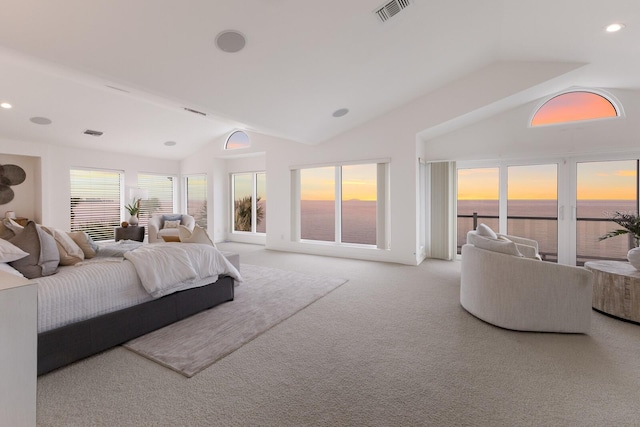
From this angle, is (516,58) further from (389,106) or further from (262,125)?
(262,125)

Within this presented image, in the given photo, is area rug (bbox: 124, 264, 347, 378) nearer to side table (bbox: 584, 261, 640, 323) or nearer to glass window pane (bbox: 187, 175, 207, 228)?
side table (bbox: 584, 261, 640, 323)

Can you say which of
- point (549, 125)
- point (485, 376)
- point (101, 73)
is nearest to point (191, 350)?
point (485, 376)

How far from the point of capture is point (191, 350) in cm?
229

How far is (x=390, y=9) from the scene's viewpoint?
3.02 metres

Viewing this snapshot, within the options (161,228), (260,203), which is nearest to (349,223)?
(260,203)

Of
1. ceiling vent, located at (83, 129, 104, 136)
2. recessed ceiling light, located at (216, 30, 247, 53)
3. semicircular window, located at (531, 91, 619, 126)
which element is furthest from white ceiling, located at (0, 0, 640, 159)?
ceiling vent, located at (83, 129, 104, 136)

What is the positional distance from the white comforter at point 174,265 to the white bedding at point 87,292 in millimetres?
58

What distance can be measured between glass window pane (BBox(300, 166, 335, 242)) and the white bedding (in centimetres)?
411

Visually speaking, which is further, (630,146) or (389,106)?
(389,106)

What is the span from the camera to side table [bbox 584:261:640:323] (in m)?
2.79

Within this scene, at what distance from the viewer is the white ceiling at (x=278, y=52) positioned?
259 centimetres

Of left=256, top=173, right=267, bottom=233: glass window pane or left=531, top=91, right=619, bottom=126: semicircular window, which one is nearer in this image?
left=531, top=91, right=619, bottom=126: semicircular window

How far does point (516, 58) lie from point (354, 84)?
94.9 inches

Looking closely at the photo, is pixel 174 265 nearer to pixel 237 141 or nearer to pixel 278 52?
pixel 278 52
